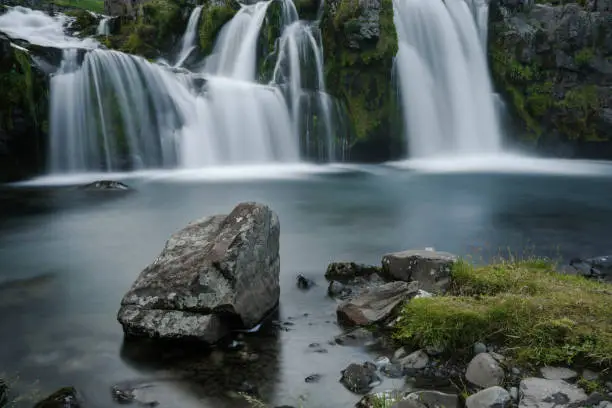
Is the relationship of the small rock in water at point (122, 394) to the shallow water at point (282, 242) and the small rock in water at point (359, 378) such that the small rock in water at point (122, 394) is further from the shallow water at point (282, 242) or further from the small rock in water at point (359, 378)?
the small rock in water at point (359, 378)

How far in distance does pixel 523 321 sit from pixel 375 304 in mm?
1873

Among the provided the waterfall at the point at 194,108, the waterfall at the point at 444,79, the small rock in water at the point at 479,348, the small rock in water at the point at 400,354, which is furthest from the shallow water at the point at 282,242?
the waterfall at the point at 444,79

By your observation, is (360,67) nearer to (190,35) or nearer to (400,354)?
(190,35)

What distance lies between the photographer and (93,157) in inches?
901

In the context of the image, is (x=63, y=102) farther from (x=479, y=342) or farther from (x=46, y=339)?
(x=479, y=342)

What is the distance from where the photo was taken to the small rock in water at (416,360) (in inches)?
238

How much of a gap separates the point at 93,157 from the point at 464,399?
67.5ft

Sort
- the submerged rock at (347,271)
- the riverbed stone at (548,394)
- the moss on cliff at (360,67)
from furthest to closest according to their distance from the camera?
the moss on cliff at (360,67)
the submerged rock at (347,271)
the riverbed stone at (548,394)

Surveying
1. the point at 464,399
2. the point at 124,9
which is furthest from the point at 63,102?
the point at 124,9

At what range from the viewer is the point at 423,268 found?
27.2 feet

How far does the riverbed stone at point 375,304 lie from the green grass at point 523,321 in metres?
0.35

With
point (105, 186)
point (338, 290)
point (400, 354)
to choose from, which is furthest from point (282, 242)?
point (105, 186)

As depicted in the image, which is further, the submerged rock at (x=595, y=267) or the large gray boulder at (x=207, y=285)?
the submerged rock at (x=595, y=267)

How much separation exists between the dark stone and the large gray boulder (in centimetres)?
134
